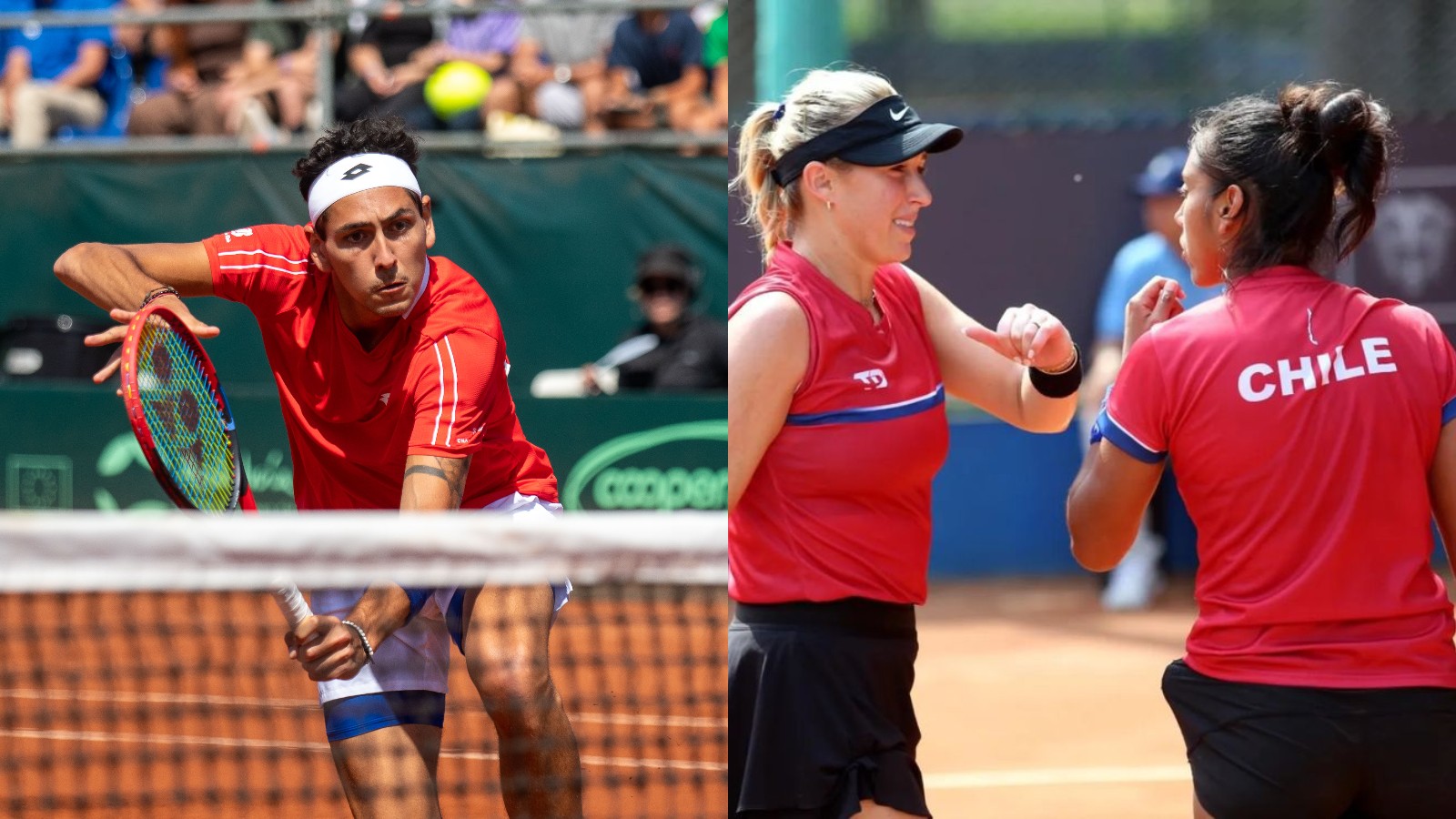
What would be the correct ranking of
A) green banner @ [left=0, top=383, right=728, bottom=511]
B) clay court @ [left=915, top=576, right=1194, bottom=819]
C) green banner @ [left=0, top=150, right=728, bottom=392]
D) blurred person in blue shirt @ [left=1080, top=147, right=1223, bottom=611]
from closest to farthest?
clay court @ [left=915, top=576, right=1194, bottom=819], blurred person in blue shirt @ [left=1080, top=147, right=1223, bottom=611], green banner @ [left=0, top=383, right=728, bottom=511], green banner @ [left=0, top=150, right=728, bottom=392]

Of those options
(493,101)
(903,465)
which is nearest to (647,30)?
(493,101)

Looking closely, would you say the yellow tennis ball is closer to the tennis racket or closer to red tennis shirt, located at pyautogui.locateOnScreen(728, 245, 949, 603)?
the tennis racket

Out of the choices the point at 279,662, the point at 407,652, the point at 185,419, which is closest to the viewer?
the point at 407,652

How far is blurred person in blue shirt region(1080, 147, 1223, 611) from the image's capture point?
6.98m

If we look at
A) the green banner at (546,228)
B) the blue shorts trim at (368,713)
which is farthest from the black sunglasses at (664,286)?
the blue shorts trim at (368,713)

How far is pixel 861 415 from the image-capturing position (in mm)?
2467

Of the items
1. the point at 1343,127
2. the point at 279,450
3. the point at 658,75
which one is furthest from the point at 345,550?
the point at 658,75

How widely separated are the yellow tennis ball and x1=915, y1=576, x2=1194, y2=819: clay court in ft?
11.1

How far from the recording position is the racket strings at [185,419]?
2766 millimetres

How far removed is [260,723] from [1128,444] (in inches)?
155

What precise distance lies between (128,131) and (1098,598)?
553 centimetres

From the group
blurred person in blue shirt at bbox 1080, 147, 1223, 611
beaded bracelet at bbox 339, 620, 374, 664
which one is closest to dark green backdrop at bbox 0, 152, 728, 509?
blurred person in blue shirt at bbox 1080, 147, 1223, 611

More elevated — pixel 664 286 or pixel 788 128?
pixel 664 286

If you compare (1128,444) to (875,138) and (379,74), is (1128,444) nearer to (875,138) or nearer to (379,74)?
(875,138)
